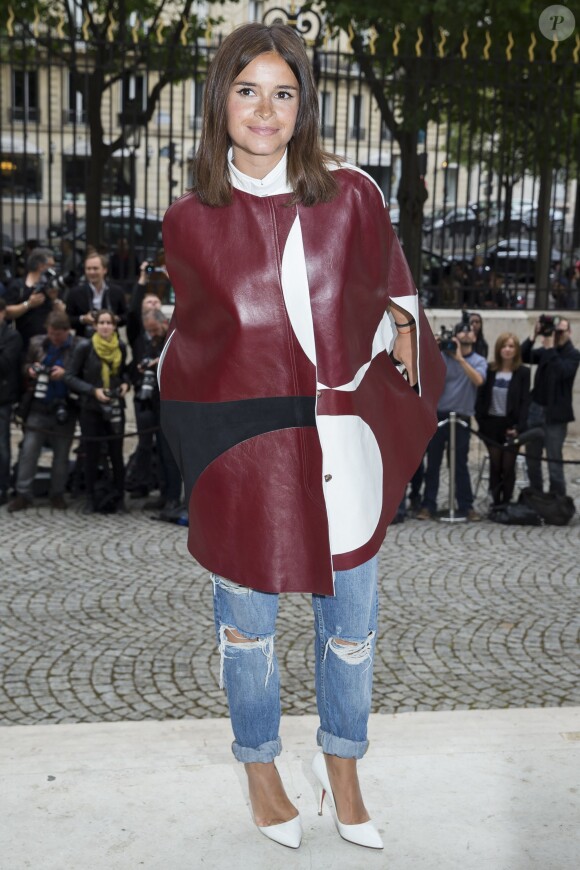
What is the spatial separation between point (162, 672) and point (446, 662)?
1.29 m

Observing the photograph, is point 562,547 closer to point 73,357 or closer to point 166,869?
point 73,357

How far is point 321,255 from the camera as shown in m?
2.53

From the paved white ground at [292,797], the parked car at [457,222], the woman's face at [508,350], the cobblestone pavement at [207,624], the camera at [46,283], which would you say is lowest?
the cobblestone pavement at [207,624]

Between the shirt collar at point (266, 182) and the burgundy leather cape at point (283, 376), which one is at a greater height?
the shirt collar at point (266, 182)

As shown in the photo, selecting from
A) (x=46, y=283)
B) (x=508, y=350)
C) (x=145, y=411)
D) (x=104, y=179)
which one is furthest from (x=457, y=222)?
(x=104, y=179)

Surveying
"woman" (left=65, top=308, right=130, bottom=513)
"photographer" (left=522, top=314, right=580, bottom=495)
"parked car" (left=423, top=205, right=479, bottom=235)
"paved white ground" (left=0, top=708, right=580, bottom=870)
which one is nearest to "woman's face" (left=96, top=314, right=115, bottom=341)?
"woman" (left=65, top=308, right=130, bottom=513)

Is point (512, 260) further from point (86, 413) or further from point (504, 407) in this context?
point (86, 413)

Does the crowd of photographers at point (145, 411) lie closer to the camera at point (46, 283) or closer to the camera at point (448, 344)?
the camera at point (448, 344)

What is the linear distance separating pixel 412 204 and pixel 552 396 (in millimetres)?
3901

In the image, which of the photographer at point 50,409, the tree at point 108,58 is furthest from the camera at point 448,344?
the tree at point 108,58

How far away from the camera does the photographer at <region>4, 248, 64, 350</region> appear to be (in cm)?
902

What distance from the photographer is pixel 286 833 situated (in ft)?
8.87

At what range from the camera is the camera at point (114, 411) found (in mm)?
7824

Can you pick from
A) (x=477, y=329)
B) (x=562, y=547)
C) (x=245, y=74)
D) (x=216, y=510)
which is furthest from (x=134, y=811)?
(x=477, y=329)
